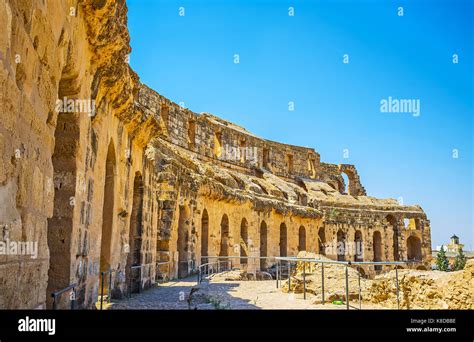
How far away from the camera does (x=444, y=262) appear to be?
3684cm

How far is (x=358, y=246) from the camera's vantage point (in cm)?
3553

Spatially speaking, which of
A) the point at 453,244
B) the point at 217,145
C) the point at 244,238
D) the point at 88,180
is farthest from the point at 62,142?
the point at 453,244

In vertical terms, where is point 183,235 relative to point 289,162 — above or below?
below

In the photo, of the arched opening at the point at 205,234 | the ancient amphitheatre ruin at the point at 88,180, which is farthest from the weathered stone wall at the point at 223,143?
the arched opening at the point at 205,234

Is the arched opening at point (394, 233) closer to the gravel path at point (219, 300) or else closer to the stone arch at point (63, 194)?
the gravel path at point (219, 300)

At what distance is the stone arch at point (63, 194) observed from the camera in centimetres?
526

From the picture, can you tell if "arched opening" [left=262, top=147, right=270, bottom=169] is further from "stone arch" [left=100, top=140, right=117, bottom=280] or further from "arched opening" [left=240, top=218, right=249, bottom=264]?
"stone arch" [left=100, top=140, right=117, bottom=280]

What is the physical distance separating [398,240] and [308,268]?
27.0m

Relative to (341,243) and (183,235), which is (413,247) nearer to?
(341,243)

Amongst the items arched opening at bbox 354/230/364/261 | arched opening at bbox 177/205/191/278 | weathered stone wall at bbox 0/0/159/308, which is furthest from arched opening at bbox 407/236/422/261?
weathered stone wall at bbox 0/0/159/308

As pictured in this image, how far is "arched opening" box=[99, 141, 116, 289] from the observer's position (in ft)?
26.6

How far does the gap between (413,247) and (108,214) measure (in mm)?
36288
